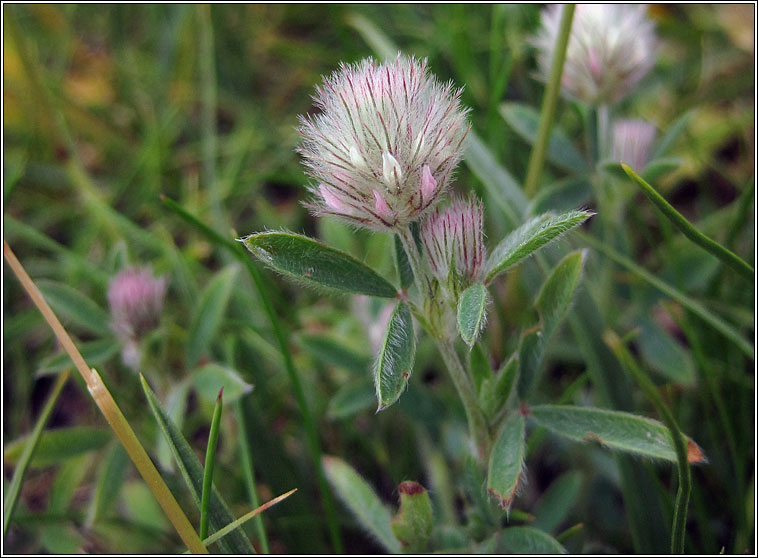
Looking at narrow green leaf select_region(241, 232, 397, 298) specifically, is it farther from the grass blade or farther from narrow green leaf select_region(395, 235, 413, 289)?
the grass blade

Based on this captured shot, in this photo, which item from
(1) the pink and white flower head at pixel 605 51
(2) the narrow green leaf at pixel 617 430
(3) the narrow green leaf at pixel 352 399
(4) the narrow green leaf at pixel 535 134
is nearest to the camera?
(2) the narrow green leaf at pixel 617 430

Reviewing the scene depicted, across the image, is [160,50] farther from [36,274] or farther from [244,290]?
[244,290]

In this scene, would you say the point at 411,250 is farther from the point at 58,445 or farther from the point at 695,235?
the point at 58,445

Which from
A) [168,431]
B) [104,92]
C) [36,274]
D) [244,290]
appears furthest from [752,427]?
[104,92]

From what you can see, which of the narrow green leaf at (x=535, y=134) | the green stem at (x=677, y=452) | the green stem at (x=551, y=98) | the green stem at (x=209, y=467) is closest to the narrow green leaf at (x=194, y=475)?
the green stem at (x=209, y=467)

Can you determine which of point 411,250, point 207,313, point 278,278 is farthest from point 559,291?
point 278,278

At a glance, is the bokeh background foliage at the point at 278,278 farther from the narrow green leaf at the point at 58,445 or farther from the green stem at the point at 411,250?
the green stem at the point at 411,250
